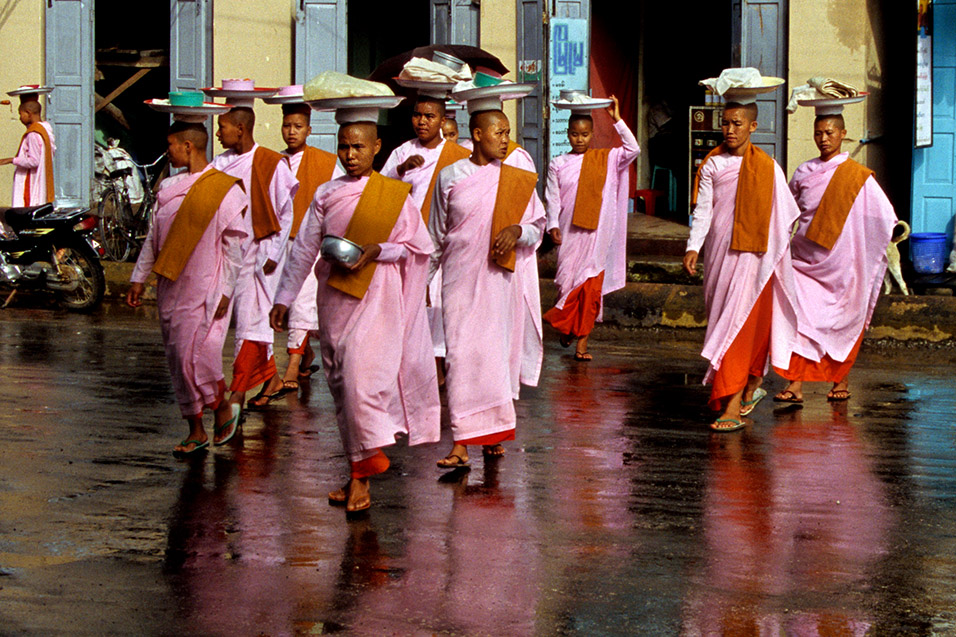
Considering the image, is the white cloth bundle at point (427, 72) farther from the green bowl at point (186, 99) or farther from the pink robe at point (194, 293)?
the pink robe at point (194, 293)

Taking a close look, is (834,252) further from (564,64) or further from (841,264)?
(564,64)

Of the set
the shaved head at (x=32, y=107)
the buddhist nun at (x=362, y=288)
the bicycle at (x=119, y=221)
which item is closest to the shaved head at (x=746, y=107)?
the buddhist nun at (x=362, y=288)

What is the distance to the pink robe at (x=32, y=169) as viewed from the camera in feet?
46.4

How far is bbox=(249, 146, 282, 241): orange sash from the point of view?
7.96 metres

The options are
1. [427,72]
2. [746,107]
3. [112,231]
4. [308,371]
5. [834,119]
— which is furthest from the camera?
[112,231]

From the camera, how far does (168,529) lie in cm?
556

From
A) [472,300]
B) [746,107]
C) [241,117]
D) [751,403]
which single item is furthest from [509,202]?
[751,403]

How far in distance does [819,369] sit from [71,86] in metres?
9.79

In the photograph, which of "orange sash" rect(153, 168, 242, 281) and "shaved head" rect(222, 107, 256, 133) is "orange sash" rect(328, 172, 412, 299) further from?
"shaved head" rect(222, 107, 256, 133)

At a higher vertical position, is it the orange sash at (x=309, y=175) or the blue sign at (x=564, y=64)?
the blue sign at (x=564, y=64)

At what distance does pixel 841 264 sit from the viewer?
8805mm

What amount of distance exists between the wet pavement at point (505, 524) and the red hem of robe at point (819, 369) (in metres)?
0.19

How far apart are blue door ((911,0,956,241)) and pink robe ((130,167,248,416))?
8154 millimetres

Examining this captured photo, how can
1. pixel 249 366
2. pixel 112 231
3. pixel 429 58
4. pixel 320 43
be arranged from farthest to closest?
pixel 320 43 → pixel 112 231 → pixel 429 58 → pixel 249 366
